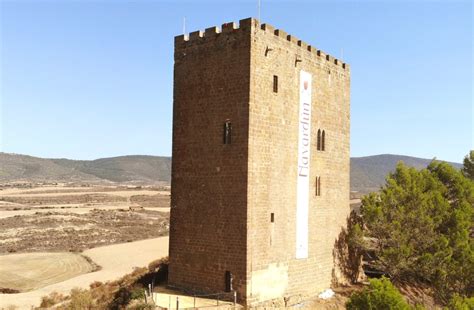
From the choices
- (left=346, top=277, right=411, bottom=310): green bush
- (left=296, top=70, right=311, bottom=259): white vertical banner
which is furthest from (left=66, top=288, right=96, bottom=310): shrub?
(left=346, top=277, right=411, bottom=310): green bush

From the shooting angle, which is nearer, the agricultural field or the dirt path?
the dirt path

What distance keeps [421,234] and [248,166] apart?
35.8ft

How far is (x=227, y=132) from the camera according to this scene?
18.3 meters

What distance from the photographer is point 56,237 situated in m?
48.2

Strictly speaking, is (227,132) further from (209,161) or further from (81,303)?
(81,303)

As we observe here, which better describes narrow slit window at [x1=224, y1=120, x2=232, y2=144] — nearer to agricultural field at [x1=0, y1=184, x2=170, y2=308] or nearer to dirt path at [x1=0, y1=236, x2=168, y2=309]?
dirt path at [x1=0, y1=236, x2=168, y2=309]

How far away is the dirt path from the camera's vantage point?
2653 cm

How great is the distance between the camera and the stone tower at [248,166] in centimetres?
1769

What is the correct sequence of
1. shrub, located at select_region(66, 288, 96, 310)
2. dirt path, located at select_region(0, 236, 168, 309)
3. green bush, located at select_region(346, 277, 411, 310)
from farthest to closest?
1. dirt path, located at select_region(0, 236, 168, 309)
2. shrub, located at select_region(66, 288, 96, 310)
3. green bush, located at select_region(346, 277, 411, 310)

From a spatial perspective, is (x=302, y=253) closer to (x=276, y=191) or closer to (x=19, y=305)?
(x=276, y=191)

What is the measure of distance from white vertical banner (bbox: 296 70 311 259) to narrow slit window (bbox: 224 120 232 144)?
3559 mm

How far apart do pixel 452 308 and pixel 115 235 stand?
135ft

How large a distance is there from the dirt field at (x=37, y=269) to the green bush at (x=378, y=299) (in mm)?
21778

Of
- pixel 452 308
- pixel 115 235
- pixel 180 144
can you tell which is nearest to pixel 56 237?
pixel 115 235
